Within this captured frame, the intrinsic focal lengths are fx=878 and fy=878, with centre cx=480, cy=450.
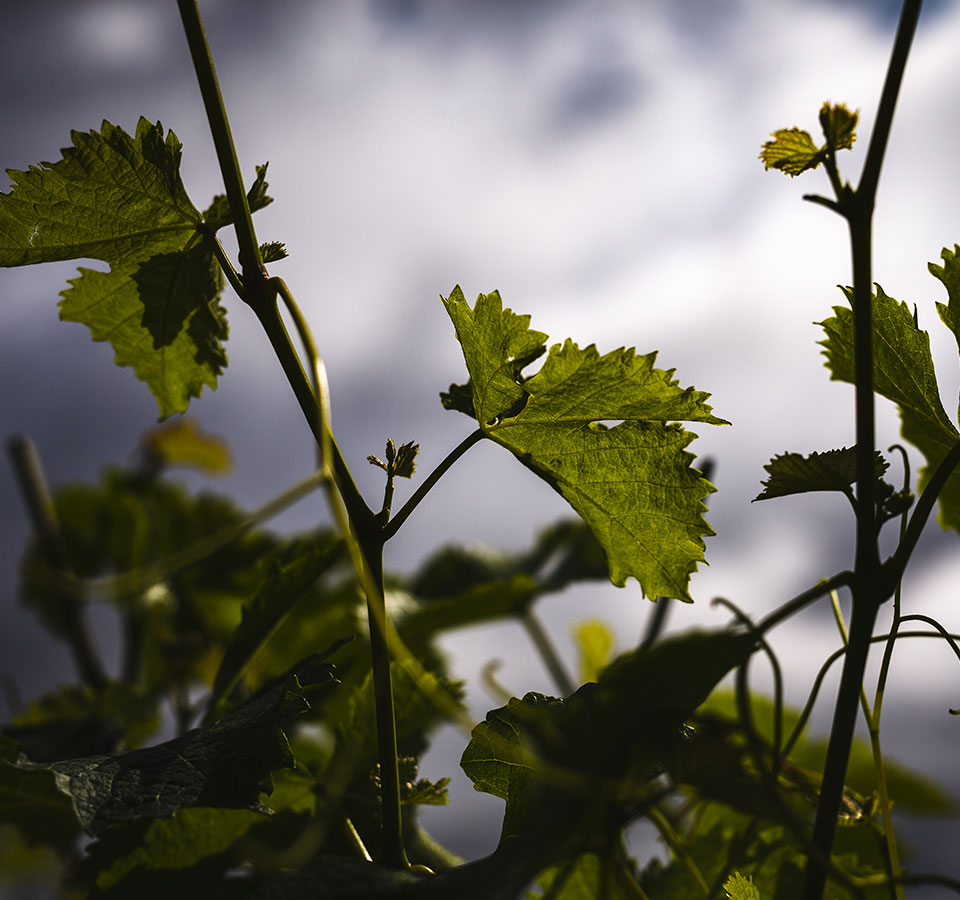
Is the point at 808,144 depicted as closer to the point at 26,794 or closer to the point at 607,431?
the point at 607,431

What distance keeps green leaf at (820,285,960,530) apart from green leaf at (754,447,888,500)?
126 mm

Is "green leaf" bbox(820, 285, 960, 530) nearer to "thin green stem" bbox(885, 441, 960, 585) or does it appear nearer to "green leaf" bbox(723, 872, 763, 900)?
"thin green stem" bbox(885, 441, 960, 585)

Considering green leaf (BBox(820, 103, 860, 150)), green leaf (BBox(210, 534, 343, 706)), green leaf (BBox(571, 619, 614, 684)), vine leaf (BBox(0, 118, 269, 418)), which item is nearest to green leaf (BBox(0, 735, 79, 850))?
green leaf (BBox(210, 534, 343, 706))

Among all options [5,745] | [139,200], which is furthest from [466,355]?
[5,745]

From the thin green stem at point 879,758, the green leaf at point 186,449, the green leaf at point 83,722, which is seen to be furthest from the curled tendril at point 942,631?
the green leaf at point 186,449

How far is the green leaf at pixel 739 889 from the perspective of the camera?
1.34ft

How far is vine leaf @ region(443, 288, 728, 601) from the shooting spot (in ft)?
1.70

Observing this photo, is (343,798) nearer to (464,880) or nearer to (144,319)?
(464,880)

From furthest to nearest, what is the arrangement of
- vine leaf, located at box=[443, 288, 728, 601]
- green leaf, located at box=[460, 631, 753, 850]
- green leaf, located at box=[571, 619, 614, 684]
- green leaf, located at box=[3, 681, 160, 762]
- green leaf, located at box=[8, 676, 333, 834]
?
1. green leaf, located at box=[571, 619, 614, 684]
2. green leaf, located at box=[3, 681, 160, 762]
3. vine leaf, located at box=[443, 288, 728, 601]
4. green leaf, located at box=[8, 676, 333, 834]
5. green leaf, located at box=[460, 631, 753, 850]

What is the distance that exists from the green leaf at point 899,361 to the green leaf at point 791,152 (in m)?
0.15

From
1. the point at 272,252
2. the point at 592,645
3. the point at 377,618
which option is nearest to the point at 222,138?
the point at 272,252

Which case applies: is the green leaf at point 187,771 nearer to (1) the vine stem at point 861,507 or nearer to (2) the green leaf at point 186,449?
(1) the vine stem at point 861,507

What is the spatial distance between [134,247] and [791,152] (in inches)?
16.0

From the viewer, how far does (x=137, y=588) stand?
1.02 ft
